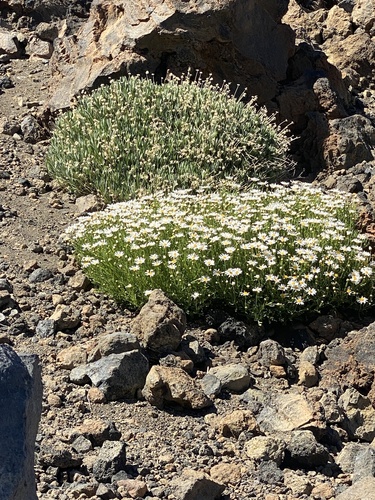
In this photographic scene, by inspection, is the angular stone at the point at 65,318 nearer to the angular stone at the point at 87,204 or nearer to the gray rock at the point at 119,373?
the gray rock at the point at 119,373

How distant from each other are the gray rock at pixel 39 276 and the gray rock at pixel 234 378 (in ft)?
6.04

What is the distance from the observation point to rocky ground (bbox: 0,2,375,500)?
4316 mm

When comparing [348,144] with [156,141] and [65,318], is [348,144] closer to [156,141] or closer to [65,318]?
[156,141]

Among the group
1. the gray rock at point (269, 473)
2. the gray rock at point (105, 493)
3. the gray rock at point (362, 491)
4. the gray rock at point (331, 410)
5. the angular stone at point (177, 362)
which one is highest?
the gray rock at point (362, 491)

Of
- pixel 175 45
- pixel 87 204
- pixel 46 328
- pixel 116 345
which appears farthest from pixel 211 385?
pixel 175 45

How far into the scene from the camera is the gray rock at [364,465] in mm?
4371

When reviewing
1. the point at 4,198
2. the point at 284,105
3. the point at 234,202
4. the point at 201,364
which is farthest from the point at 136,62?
the point at 201,364

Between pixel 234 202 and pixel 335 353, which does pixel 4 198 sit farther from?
pixel 335 353

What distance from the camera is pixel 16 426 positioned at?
2689mm

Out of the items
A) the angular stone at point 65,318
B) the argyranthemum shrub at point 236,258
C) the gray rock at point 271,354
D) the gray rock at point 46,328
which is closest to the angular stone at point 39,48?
the argyranthemum shrub at point 236,258

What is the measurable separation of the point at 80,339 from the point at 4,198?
273 cm

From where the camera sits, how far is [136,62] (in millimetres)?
9914

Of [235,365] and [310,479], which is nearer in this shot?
[310,479]

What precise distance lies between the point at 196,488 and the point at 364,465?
0.96 metres
